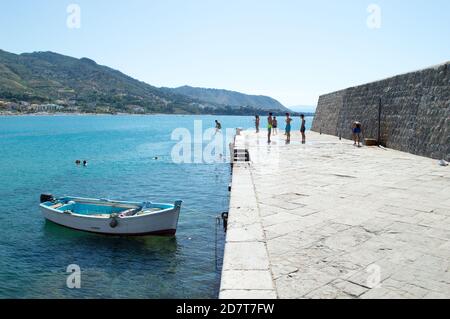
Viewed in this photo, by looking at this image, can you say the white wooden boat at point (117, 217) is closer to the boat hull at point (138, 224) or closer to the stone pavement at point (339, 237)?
the boat hull at point (138, 224)

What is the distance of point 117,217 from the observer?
14.9 meters

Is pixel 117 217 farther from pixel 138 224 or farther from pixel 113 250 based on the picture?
pixel 113 250

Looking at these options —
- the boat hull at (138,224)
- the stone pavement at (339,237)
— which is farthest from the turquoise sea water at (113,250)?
the stone pavement at (339,237)

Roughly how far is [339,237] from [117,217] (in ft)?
36.6

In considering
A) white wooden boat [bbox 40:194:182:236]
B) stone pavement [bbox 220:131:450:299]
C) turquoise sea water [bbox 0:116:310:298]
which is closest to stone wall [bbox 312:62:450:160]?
stone pavement [bbox 220:131:450:299]

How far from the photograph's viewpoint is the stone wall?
14164mm

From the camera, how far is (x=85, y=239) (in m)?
15.7

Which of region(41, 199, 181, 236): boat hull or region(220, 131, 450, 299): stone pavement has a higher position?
region(220, 131, 450, 299): stone pavement

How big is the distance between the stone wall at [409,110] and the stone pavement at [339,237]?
389 centimetres

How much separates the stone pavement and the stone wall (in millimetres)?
3887

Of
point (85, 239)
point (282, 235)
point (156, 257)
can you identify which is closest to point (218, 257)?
point (156, 257)

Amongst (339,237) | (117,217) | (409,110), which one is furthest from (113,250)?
(409,110)

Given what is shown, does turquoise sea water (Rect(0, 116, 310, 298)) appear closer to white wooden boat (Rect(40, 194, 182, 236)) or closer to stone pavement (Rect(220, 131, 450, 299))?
white wooden boat (Rect(40, 194, 182, 236))
